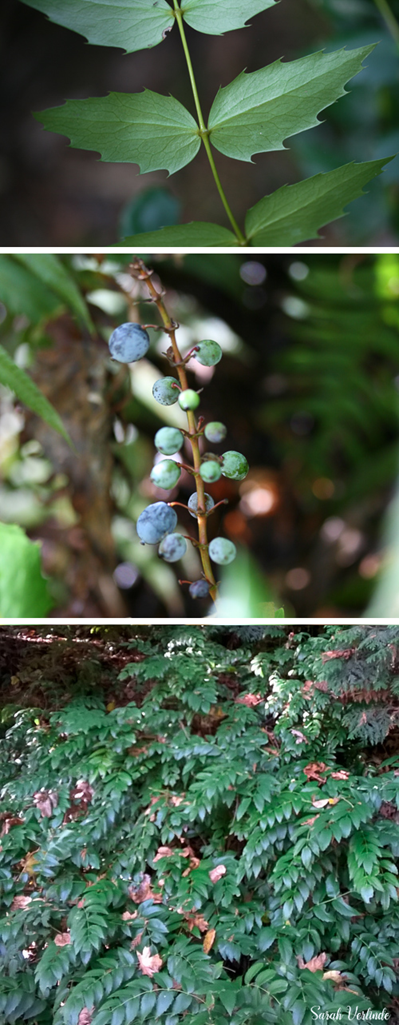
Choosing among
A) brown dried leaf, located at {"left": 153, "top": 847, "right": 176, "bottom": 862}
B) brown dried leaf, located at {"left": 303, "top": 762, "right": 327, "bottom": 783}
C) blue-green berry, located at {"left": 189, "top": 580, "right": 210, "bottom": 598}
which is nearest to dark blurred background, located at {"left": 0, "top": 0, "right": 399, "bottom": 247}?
blue-green berry, located at {"left": 189, "top": 580, "right": 210, "bottom": 598}

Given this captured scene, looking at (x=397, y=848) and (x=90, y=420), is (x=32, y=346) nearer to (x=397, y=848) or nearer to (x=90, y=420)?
(x=90, y=420)

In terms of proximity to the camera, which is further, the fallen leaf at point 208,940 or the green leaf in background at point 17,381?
the fallen leaf at point 208,940

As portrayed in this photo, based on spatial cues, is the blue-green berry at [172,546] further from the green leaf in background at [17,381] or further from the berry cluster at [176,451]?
the green leaf in background at [17,381]

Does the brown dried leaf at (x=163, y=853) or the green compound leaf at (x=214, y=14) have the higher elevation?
the green compound leaf at (x=214, y=14)

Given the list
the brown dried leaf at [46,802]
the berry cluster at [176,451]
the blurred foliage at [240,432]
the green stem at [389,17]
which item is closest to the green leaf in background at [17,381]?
the berry cluster at [176,451]

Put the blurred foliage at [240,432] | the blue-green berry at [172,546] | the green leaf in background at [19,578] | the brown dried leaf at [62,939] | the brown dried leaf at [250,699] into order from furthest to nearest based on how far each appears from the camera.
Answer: the brown dried leaf at [250,699]
the brown dried leaf at [62,939]
the blurred foliage at [240,432]
the green leaf in background at [19,578]
the blue-green berry at [172,546]

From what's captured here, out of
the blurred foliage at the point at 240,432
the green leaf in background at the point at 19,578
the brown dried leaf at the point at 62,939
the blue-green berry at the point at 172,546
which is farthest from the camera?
the brown dried leaf at the point at 62,939

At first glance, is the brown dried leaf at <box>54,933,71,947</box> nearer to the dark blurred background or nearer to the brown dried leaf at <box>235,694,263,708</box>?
the brown dried leaf at <box>235,694,263,708</box>

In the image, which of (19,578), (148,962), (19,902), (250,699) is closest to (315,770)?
(250,699)
